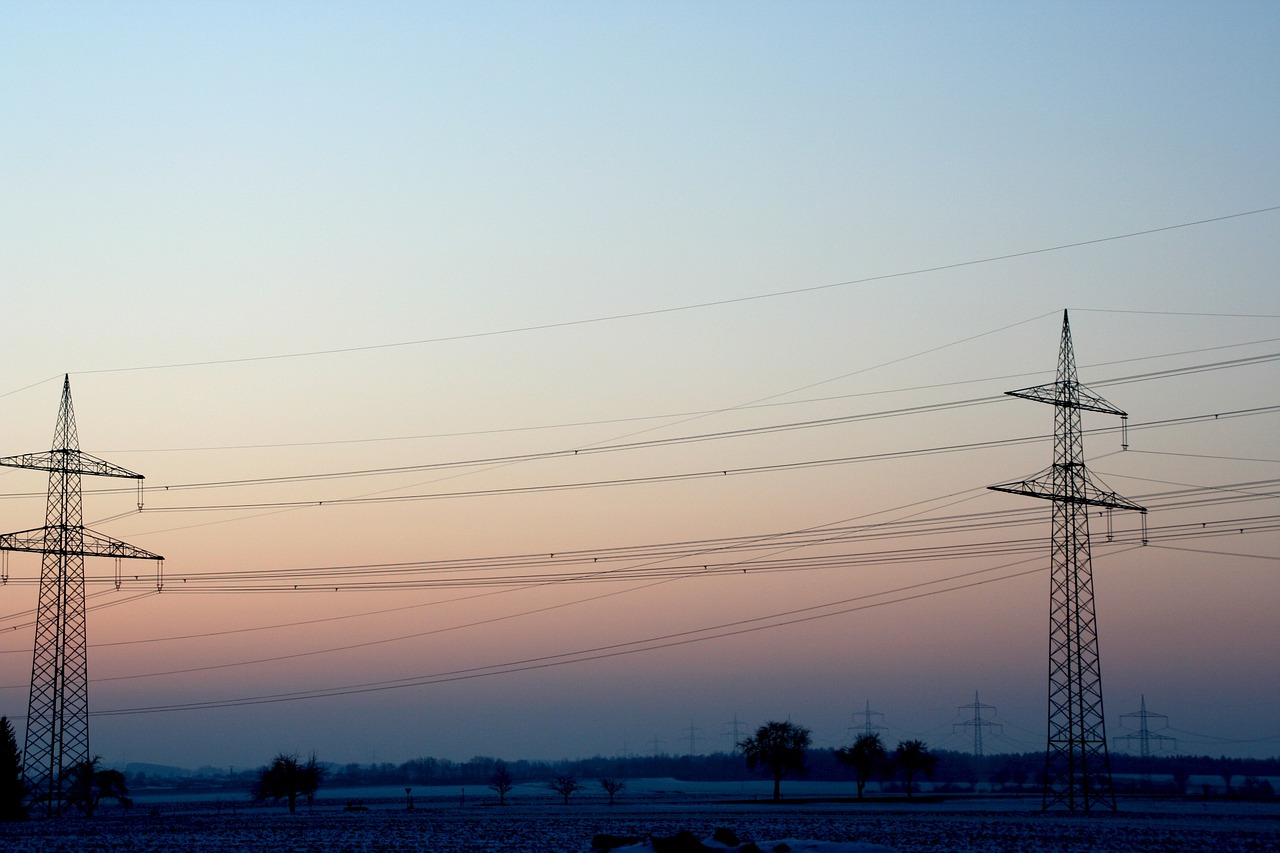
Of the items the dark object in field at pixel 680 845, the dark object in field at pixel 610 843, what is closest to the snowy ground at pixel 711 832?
the dark object in field at pixel 680 845

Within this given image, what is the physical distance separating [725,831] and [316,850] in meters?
18.7

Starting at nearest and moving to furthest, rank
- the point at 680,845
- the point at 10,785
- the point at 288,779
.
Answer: the point at 680,845
the point at 10,785
the point at 288,779

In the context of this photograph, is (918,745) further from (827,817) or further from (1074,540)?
(1074,540)

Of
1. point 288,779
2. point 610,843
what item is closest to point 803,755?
point 288,779

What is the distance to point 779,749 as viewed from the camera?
140 metres

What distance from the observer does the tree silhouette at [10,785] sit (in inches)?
3127

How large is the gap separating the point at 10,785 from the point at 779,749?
267 ft

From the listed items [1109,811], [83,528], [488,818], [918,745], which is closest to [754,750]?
[918,745]

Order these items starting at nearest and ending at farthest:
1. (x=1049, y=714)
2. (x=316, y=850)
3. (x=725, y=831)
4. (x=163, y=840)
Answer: (x=725, y=831) < (x=316, y=850) < (x=163, y=840) < (x=1049, y=714)

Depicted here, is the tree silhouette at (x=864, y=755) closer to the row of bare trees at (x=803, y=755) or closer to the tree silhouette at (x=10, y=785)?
the row of bare trees at (x=803, y=755)

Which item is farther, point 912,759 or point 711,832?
point 912,759

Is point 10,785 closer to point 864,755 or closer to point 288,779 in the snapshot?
point 288,779

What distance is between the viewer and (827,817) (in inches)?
3246

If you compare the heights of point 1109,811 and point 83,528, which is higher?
point 83,528
